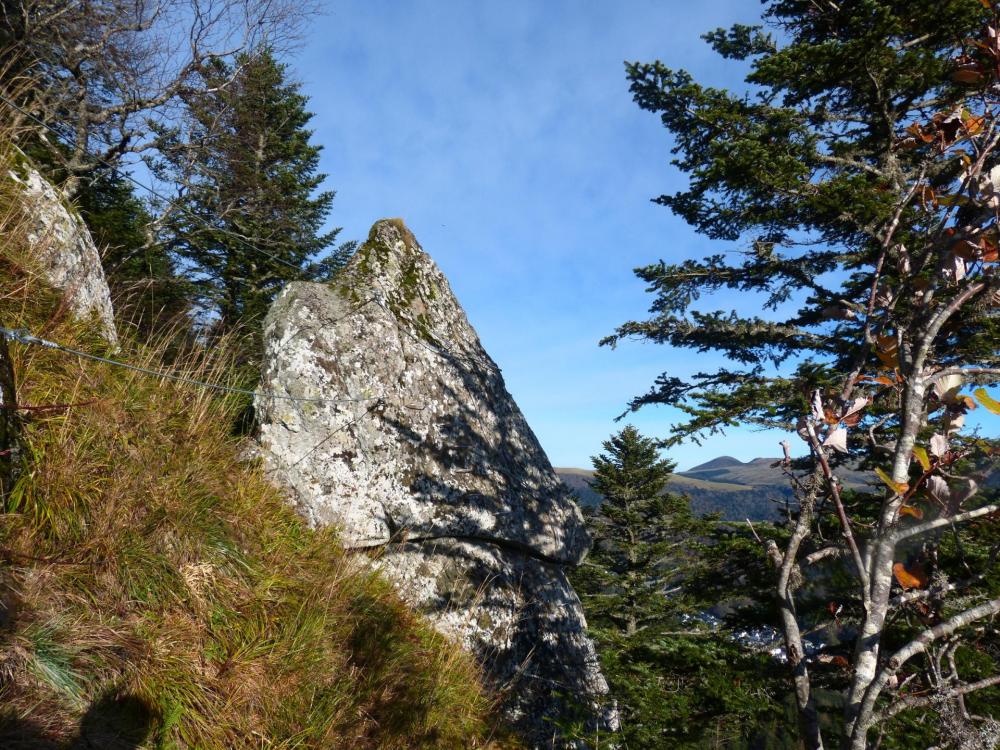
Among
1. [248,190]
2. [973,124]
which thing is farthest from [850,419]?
[248,190]

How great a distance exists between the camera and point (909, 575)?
1.56 m

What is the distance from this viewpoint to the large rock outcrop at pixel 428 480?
13.9ft

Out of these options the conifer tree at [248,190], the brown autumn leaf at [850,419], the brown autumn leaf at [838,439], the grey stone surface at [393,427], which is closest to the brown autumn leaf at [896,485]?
the brown autumn leaf at [838,439]

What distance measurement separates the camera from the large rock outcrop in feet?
13.9

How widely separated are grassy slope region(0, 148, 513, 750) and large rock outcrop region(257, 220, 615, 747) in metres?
0.39

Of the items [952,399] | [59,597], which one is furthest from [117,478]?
[952,399]

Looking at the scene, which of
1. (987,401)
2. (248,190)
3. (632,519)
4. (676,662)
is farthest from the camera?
(632,519)

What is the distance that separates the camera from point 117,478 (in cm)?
286

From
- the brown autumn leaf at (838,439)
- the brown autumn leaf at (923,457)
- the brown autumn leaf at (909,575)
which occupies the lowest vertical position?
the brown autumn leaf at (909,575)

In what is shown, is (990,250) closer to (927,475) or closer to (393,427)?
(927,475)

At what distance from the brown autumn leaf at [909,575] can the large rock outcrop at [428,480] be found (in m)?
2.81

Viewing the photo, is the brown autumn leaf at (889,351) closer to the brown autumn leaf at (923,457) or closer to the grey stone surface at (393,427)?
the brown autumn leaf at (923,457)

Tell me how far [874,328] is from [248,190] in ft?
51.1

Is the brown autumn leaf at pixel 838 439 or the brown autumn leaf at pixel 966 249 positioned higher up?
the brown autumn leaf at pixel 966 249
